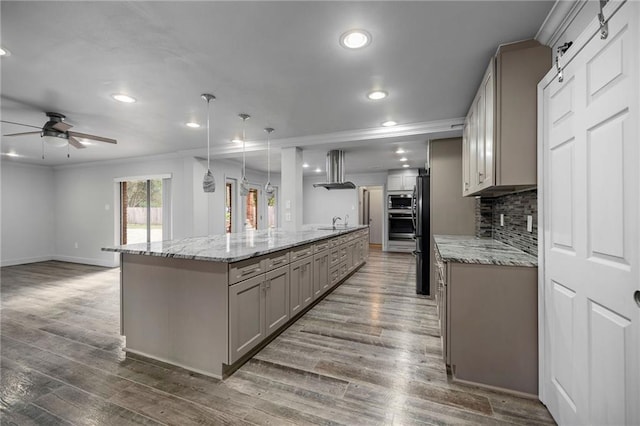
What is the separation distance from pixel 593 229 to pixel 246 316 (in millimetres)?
2154

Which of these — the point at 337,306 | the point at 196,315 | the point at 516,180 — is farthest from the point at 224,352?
the point at 516,180

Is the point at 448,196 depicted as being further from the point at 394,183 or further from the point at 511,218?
the point at 394,183

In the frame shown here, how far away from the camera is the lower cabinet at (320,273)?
3.42m

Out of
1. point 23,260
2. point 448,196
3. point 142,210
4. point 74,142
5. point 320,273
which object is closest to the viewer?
point 74,142

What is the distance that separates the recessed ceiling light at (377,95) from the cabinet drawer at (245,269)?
1.88 m

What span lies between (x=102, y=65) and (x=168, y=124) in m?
1.52

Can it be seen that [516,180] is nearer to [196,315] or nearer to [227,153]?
[196,315]

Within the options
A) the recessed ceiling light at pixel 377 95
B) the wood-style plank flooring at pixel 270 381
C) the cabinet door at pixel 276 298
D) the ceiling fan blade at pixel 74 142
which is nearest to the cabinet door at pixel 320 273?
the wood-style plank flooring at pixel 270 381

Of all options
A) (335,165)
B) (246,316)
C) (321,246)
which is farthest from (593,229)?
(335,165)

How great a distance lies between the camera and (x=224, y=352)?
2004 mm

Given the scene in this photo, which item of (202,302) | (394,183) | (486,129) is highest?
(394,183)

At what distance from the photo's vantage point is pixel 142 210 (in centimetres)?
611

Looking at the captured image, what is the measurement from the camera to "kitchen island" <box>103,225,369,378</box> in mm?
2018

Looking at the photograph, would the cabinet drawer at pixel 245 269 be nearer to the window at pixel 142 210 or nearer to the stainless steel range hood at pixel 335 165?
the stainless steel range hood at pixel 335 165
